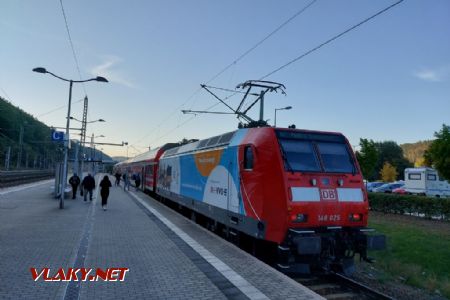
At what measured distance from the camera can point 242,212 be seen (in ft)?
32.5

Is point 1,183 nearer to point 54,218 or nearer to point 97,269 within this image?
point 54,218

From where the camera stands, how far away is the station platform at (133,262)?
20.7ft

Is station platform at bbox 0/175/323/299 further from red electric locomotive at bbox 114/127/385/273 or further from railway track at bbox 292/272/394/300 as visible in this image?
railway track at bbox 292/272/394/300

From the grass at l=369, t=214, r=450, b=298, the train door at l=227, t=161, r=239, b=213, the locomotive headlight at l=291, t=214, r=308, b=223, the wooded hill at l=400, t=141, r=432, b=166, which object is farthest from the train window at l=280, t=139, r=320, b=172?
the wooded hill at l=400, t=141, r=432, b=166

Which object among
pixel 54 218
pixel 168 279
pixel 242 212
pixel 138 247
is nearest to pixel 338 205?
pixel 242 212

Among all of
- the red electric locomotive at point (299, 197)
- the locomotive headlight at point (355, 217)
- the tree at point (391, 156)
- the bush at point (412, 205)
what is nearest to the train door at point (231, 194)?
the red electric locomotive at point (299, 197)

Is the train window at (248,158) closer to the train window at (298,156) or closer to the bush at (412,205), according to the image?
the train window at (298,156)

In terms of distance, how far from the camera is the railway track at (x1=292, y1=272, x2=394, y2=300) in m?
7.84

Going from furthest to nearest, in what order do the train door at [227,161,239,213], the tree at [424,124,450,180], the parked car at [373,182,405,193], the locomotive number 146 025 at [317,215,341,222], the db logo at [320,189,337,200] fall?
the parked car at [373,182,405,193] → the tree at [424,124,450,180] → the train door at [227,161,239,213] → the db logo at [320,189,337,200] → the locomotive number 146 025 at [317,215,341,222]

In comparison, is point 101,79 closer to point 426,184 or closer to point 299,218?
point 299,218

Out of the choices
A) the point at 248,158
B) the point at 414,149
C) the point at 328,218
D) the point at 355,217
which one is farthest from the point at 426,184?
the point at 414,149

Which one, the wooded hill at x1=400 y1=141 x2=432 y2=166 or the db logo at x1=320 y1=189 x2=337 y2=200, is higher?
the wooded hill at x1=400 y1=141 x2=432 y2=166

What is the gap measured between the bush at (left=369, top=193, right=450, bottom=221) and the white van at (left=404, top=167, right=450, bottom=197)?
17.4 m

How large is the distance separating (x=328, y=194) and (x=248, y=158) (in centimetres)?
209
